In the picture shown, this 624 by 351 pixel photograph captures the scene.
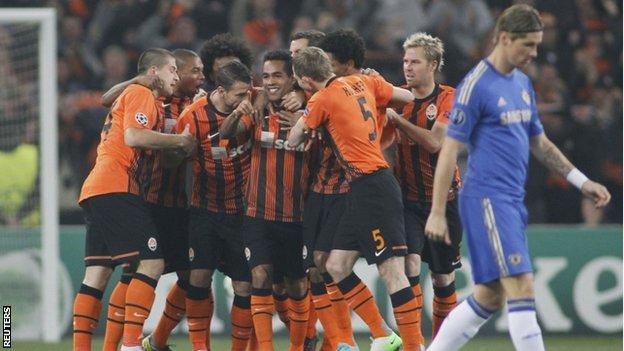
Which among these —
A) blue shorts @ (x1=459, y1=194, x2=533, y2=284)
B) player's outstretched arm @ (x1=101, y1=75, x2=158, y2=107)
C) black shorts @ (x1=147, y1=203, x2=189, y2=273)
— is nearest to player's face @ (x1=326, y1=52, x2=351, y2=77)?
player's outstretched arm @ (x1=101, y1=75, x2=158, y2=107)

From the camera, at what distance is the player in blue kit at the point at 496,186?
6.91 m

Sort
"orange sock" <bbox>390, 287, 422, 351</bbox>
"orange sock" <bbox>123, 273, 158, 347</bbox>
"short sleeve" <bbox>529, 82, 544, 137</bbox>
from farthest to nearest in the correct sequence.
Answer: "orange sock" <bbox>123, 273, 158, 347</bbox>
"orange sock" <bbox>390, 287, 422, 351</bbox>
"short sleeve" <bbox>529, 82, 544, 137</bbox>

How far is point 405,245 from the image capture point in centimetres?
842

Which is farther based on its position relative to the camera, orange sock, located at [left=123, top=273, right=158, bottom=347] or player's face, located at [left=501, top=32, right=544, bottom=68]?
orange sock, located at [left=123, top=273, right=158, bottom=347]

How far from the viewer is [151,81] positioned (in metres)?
8.91

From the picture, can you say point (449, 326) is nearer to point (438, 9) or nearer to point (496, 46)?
point (496, 46)

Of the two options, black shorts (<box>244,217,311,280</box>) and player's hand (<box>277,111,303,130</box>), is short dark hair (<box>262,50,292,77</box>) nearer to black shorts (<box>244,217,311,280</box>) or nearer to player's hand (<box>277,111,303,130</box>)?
player's hand (<box>277,111,303,130</box>)

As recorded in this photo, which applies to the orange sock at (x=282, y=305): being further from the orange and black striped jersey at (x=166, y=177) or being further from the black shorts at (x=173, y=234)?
the orange and black striped jersey at (x=166, y=177)

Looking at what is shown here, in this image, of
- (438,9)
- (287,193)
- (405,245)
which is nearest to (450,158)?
(405,245)

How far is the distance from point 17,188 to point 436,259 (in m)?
4.77

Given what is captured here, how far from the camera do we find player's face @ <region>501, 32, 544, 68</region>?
6969 mm

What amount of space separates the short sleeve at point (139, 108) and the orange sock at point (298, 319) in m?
1.59

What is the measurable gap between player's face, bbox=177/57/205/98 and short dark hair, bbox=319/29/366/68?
1041 millimetres

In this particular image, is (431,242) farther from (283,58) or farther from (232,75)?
(232,75)
